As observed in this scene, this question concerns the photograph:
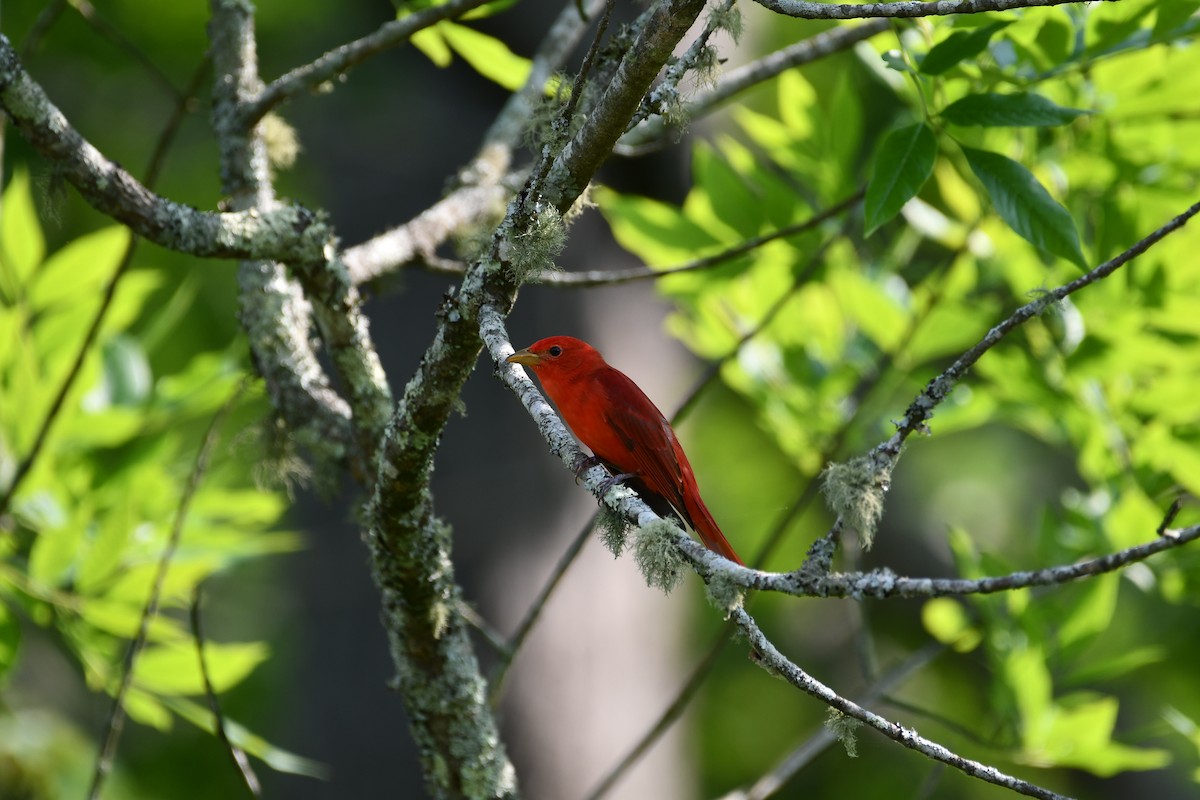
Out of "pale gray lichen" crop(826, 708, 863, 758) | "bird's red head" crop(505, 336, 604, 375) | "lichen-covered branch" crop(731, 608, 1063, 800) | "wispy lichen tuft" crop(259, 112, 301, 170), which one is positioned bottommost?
"lichen-covered branch" crop(731, 608, 1063, 800)

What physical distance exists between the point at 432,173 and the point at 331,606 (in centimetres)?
192

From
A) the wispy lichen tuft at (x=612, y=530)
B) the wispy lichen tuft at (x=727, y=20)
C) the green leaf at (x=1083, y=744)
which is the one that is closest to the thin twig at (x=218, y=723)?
the wispy lichen tuft at (x=612, y=530)

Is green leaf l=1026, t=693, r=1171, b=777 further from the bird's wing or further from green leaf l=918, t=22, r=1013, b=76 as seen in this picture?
green leaf l=918, t=22, r=1013, b=76

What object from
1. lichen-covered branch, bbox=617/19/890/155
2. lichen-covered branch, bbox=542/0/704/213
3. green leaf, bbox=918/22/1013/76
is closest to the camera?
lichen-covered branch, bbox=542/0/704/213

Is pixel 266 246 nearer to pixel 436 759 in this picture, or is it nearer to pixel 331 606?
pixel 436 759

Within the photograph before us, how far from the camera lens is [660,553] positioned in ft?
5.21

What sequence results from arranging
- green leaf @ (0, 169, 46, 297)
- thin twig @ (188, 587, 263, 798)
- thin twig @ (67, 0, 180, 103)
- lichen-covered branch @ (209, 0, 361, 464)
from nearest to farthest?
thin twig @ (188, 587, 263, 798)
lichen-covered branch @ (209, 0, 361, 464)
thin twig @ (67, 0, 180, 103)
green leaf @ (0, 169, 46, 297)

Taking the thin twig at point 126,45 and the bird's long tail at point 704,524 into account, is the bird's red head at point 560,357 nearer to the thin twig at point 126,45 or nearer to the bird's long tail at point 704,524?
the bird's long tail at point 704,524

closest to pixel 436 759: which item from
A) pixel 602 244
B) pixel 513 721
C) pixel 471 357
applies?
pixel 471 357

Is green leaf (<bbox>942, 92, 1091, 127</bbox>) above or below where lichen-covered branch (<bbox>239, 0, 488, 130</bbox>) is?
below

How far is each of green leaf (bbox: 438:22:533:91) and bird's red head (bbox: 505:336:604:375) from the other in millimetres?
781

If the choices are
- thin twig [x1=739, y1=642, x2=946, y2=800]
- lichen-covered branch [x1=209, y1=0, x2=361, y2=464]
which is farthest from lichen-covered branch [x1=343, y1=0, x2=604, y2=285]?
thin twig [x1=739, y1=642, x2=946, y2=800]

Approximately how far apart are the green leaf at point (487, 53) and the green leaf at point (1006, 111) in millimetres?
1168

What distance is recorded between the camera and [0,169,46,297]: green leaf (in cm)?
318
